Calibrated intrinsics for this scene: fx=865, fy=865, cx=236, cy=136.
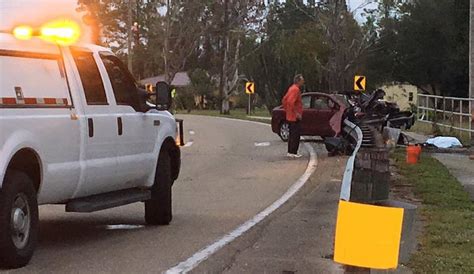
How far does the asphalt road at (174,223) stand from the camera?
26.3ft

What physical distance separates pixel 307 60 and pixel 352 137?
40.9m

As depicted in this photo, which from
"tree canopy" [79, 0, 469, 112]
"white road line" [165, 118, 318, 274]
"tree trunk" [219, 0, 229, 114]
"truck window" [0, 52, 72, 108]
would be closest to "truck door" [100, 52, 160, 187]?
"truck window" [0, 52, 72, 108]

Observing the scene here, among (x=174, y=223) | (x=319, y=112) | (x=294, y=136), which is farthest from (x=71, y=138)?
(x=319, y=112)

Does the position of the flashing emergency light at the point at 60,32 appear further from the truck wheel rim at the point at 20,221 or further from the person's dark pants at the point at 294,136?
the person's dark pants at the point at 294,136

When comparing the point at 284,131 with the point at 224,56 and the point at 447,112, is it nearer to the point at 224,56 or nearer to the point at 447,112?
the point at 447,112

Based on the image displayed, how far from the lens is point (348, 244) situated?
5445 mm

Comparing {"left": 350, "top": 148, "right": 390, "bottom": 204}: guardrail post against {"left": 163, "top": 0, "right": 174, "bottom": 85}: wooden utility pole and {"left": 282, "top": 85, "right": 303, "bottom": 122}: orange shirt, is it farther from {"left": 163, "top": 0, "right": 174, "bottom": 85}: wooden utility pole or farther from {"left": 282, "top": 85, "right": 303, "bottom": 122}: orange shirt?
{"left": 163, "top": 0, "right": 174, "bottom": 85}: wooden utility pole

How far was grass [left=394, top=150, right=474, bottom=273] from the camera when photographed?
7992 mm

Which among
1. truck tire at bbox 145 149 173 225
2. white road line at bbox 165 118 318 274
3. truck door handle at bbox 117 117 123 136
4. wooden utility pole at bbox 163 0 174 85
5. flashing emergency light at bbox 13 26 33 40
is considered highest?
wooden utility pole at bbox 163 0 174 85

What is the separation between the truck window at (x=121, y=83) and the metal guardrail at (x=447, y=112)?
1736 cm

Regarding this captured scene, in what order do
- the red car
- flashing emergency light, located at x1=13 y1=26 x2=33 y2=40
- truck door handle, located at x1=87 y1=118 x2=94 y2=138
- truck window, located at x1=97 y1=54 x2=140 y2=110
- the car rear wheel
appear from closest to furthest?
1. flashing emergency light, located at x1=13 y1=26 x2=33 y2=40
2. truck door handle, located at x1=87 y1=118 x2=94 y2=138
3. truck window, located at x1=97 y1=54 x2=140 y2=110
4. the red car
5. the car rear wheel

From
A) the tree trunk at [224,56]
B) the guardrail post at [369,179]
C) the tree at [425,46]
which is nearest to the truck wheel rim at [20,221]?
the guardrail post at [369,179]

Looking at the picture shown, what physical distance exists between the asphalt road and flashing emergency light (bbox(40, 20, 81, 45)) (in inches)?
81.7

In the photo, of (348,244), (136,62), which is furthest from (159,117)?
(136,62)
